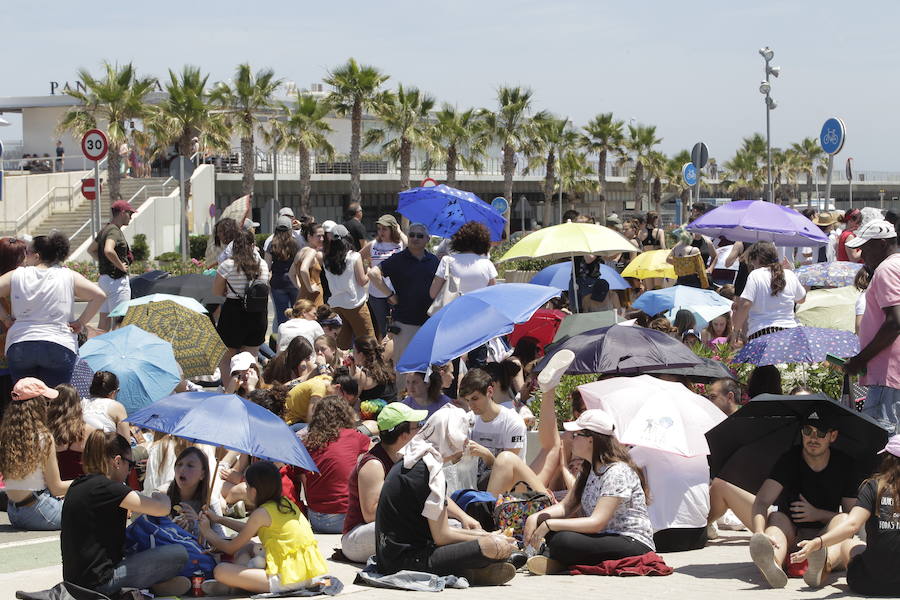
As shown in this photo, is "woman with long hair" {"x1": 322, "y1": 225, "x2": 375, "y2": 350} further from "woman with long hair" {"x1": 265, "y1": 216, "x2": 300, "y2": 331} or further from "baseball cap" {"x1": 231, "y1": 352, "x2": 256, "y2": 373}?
"baseball cap" {"x1": 231, "y1": 352, "x2": 256, "y2": 373}

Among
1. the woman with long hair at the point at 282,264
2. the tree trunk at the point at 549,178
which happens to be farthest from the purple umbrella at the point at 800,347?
the tree trunk at the point at 549,178

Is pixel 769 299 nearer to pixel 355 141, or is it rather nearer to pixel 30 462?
pixel 30 462

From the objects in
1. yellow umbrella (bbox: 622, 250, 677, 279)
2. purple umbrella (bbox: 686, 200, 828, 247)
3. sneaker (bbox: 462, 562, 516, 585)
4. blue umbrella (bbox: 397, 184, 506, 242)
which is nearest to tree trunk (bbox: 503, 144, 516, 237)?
yellow umbrella (bbox: 622, 250, 677, 279)

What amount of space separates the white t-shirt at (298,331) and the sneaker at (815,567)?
6644 millimetres

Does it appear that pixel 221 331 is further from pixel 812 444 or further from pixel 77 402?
pixel 812 444

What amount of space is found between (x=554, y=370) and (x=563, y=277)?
6.52 meters

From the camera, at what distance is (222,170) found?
186 ft

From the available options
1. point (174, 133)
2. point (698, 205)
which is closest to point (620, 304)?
point (698, 205)

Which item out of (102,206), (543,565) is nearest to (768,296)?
(543,565)

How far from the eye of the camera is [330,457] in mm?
8633

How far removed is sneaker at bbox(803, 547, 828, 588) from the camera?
22.3 feet

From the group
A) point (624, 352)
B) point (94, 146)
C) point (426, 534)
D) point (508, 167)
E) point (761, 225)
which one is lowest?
point (426, 534)

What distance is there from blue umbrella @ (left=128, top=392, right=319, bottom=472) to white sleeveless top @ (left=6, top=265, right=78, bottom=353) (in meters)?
2.98

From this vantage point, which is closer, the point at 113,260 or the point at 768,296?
the point at 768,296
